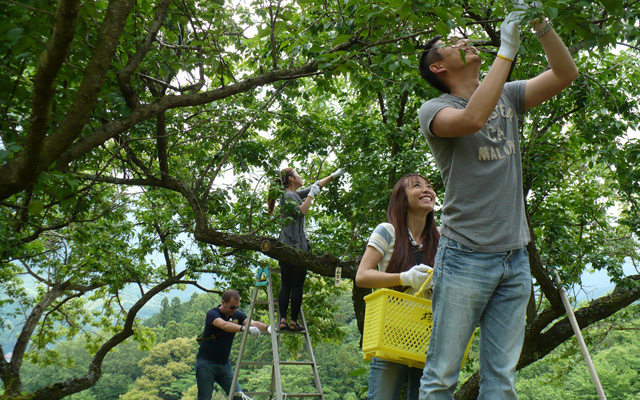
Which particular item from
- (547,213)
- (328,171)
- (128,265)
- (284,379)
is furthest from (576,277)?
(284,379)

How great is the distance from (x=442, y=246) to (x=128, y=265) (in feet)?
30.3

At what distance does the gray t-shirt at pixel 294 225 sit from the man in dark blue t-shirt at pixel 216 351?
1.10 m

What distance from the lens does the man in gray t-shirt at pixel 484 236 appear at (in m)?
1.64

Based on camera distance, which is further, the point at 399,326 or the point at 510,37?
the point at 399,326

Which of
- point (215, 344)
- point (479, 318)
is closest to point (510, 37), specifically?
point (479, 318)

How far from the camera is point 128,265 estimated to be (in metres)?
9.88

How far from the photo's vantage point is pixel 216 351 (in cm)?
571

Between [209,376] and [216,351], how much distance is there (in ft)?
0.92

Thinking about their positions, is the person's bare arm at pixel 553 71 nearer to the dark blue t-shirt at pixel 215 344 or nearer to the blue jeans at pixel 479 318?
the blue jeans at pixel 479 318

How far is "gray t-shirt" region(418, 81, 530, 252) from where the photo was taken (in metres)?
1.69

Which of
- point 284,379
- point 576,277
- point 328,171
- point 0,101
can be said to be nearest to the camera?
point 0,101

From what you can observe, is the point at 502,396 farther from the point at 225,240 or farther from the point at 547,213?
the point at 547,213

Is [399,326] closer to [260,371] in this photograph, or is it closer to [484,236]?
[484,236]

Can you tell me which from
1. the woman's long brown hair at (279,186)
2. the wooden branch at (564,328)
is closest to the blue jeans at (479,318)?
the woman's long brown hair at (279,186)
